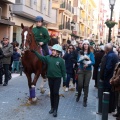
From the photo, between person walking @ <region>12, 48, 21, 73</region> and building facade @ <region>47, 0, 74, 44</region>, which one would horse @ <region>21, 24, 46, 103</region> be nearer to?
person walking @ <region>12, 48, 21, 73</region>

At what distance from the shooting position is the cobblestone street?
808 cm

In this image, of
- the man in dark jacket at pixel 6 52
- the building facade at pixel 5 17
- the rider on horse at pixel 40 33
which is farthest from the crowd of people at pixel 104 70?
the building facade at pixel 5 17

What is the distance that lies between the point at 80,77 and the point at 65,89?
2.71 meters

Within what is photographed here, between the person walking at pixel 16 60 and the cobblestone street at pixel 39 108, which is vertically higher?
the person walking at pixel 16 60

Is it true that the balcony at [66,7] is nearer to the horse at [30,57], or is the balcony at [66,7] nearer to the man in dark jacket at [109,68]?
the horse at [30,57]

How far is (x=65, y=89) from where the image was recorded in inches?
484

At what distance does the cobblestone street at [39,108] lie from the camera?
8.08m

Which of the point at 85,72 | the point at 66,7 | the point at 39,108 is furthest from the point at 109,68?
the point at 66,7

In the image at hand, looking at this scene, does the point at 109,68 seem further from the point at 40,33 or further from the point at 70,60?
the point at 70,60

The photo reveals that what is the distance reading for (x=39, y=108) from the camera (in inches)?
354

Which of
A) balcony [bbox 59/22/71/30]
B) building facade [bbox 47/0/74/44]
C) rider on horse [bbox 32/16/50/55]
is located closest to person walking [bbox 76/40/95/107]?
rider on horse [bbox 32/16/50/55]

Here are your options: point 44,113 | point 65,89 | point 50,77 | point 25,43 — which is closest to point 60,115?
point 44,113

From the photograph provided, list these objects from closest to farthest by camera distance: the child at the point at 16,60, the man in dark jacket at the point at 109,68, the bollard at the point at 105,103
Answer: the bollard at the point at 105,103 < the man in dark jacket at the point at 109,68 < the child at the point at 16,60

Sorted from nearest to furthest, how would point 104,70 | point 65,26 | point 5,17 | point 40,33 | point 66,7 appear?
point 104,70 → point 40,33 → point 5,17 → point 66,7 → point 65,26
